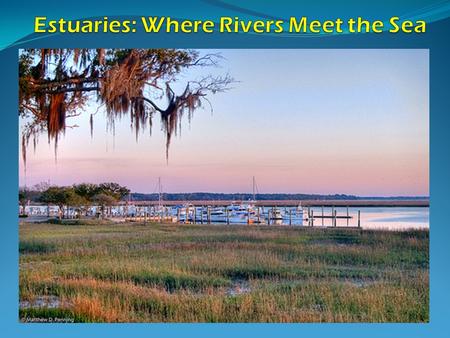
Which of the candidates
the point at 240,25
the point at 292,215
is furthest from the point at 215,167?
the point at 292,215

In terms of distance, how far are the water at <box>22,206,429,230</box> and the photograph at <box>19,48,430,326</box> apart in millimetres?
48

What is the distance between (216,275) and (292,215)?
2.52m

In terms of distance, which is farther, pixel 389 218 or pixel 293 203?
pixel 389 218

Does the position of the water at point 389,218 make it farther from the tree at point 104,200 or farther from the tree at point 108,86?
the tree at point 104,200

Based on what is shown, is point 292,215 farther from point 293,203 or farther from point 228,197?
point 228,197

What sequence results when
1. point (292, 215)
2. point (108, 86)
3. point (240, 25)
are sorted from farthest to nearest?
point (292, 215) → point (108, 86) → point (240, 25)

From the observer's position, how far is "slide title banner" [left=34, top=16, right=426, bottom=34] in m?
8.64

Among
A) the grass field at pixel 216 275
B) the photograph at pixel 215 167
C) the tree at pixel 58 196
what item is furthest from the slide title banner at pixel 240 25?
the grass field at pixel 216 275

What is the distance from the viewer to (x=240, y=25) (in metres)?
8.70

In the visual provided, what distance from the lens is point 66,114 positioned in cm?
966

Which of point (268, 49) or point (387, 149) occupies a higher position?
point (268, 49)
